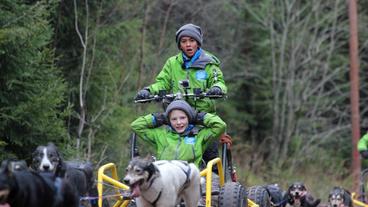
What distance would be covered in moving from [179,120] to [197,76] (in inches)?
50.8

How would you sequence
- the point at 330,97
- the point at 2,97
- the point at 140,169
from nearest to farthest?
the point at 140,169, the point at 2,97, the point at 330,97

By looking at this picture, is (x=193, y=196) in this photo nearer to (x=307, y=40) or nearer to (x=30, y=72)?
(x=30, y=72)

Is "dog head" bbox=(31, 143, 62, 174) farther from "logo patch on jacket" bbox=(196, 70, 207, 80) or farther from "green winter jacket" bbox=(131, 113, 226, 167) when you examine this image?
"logo patch on jacket" bbox=(196, 70, 207, 80)

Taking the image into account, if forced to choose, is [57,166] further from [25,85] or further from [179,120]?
[25,85]

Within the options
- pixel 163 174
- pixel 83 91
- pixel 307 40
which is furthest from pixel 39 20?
pixel 307 40

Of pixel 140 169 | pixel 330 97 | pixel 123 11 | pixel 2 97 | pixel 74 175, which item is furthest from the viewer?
pixel 330 97

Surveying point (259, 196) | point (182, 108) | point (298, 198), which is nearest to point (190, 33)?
point (182, 108)

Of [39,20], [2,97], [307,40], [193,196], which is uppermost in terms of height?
[307,40]

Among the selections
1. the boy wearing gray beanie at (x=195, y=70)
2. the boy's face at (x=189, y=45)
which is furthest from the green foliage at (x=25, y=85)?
the boy's face at (x=189, y=45)

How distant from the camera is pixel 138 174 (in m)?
8.36

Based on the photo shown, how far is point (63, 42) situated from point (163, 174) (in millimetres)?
10294

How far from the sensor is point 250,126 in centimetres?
3738

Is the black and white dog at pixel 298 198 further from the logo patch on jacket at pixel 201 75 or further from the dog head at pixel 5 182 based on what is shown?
the dog head at pixel 5 182

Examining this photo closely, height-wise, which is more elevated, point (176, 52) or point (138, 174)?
point (176, 52)
